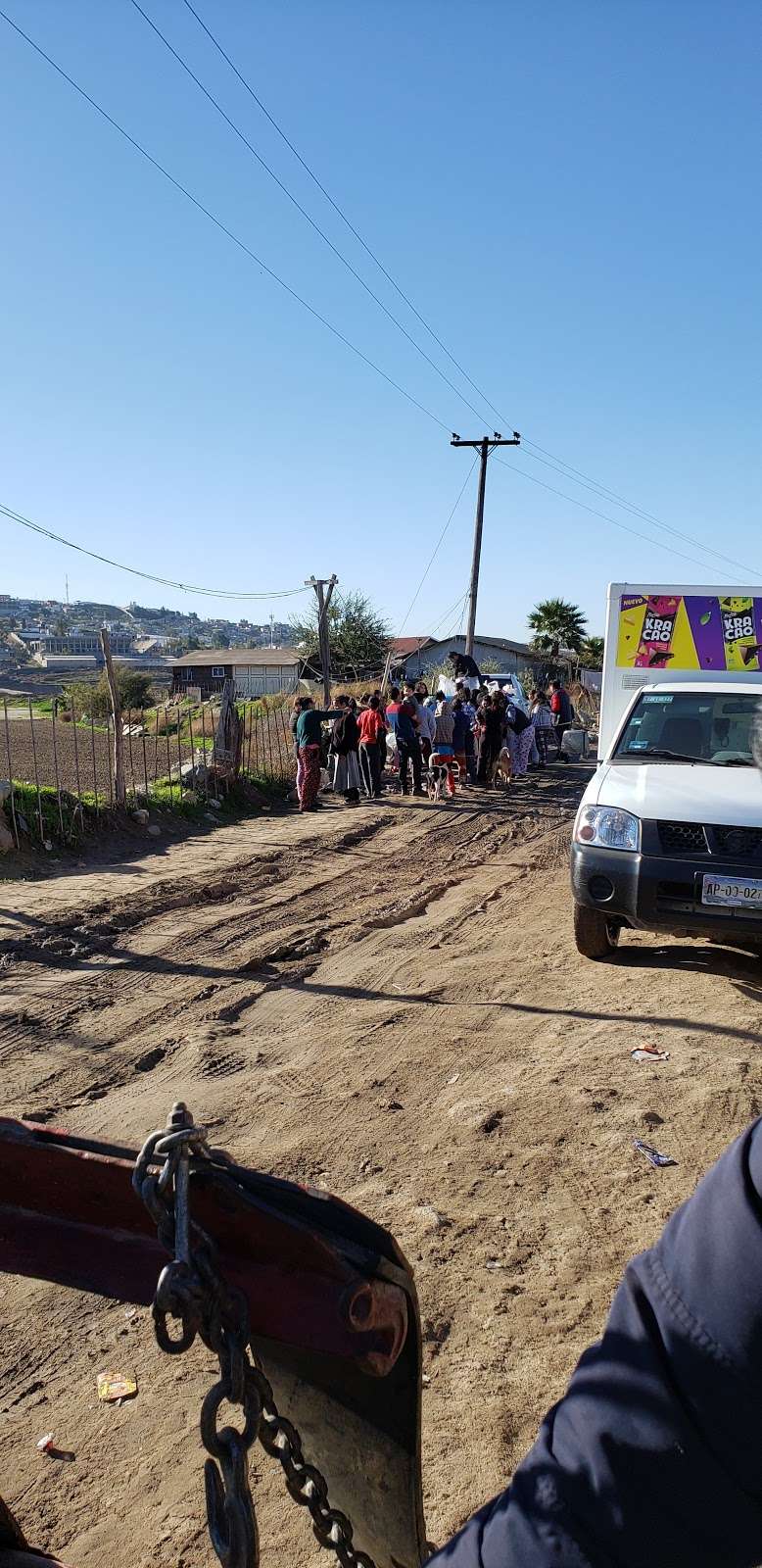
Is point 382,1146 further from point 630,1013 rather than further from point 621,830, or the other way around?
point 621,830

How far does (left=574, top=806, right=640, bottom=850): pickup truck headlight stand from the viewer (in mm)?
6508

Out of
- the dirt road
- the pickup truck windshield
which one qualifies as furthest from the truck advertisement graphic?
the dirt road

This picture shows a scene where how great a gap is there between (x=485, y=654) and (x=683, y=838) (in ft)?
181

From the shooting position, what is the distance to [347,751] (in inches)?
638

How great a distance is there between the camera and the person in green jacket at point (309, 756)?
15.5 m

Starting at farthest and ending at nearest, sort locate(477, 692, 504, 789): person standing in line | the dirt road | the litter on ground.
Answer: locate(477, 692, 504, 789): person standing in line < the litter on ground < the dirt road

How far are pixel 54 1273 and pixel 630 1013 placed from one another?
4.93 m

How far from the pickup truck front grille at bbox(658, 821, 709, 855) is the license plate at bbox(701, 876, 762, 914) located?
0.20 meters

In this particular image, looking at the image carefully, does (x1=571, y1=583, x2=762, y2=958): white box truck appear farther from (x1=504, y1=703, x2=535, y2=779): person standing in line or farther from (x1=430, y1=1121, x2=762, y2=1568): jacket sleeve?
(x1=504, y1=703, x2=535, y2=779): person standing in line

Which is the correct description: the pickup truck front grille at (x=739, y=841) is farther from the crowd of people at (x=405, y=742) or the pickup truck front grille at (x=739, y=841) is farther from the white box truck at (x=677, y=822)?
the crowd of people at (x=405, y=742)

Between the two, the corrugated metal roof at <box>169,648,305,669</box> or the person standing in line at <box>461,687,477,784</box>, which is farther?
the corrugated metal roof at <box>169,648,305,669</box>

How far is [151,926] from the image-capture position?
8289 millimetres

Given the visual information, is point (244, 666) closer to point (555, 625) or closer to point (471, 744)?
point (555, 625)

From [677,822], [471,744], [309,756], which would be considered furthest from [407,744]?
[677,822]
